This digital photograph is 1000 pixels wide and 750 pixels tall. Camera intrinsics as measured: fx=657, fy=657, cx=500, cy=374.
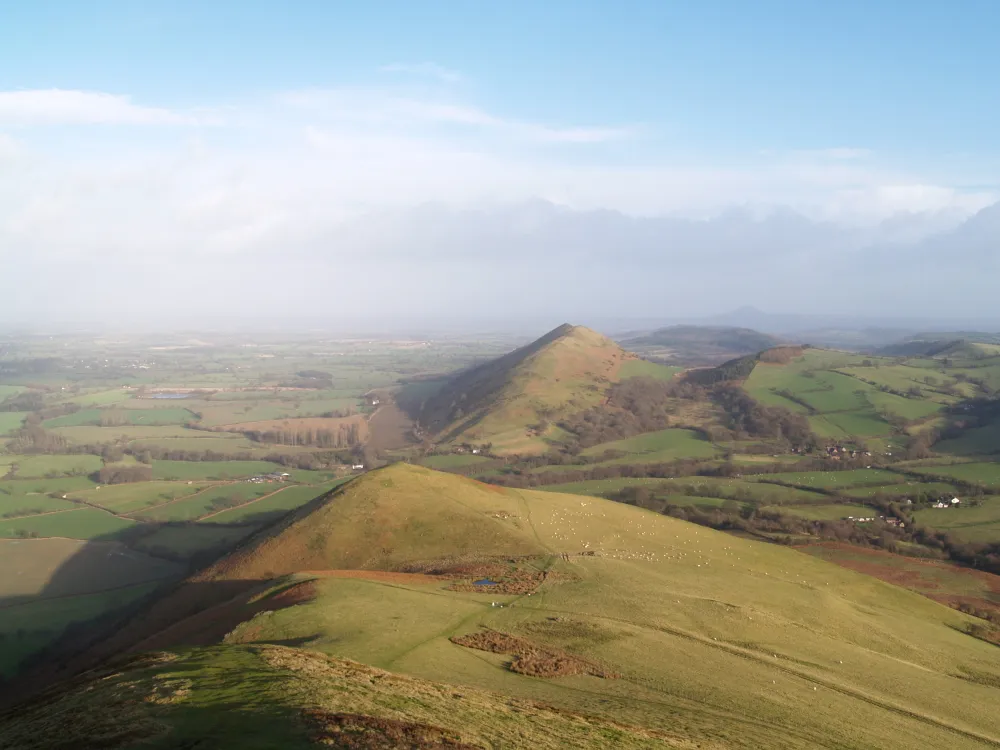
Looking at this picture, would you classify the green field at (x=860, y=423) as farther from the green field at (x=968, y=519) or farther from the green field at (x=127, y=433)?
the green field at (x=127, y=433)

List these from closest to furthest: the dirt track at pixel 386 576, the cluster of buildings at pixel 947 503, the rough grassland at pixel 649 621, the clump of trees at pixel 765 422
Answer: the rough grassland at pixel 649 621
the dirt track at pixel 386 576
the cluster of buildings at pixel 947 503
the clump of trees at pixel 765 422

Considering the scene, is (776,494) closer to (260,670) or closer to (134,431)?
(260,670)

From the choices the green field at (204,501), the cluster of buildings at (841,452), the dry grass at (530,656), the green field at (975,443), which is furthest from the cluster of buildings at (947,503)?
the green field at (204,501)

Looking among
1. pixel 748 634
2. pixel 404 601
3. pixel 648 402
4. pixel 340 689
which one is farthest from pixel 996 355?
pixel 340 689

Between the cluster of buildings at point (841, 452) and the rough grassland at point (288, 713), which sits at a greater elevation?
the rough grassland at point (288, 713)

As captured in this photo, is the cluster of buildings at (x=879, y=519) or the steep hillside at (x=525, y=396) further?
the steep hillside at (x=525, y=396)

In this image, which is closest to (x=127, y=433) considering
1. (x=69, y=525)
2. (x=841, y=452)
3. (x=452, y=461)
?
(x=69, y=525)
